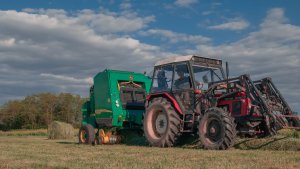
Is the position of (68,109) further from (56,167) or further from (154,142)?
(56,167)

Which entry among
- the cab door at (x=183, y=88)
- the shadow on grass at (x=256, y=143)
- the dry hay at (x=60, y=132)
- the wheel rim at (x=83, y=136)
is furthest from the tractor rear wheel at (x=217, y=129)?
the dry hay at (x=60, y=132)

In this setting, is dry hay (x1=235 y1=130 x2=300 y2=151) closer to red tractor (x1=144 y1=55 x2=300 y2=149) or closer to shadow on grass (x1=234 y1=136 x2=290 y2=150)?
shadow on grass (x1=234 y1=136 x2=290 y2=150)

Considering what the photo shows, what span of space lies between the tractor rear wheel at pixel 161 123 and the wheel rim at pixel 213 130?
1.18 m

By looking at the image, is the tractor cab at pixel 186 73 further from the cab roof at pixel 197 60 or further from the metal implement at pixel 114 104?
the metal implement at pixel 114 104

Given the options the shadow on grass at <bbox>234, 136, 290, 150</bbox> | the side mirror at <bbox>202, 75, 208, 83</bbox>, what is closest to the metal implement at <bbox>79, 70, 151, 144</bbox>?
the side mirror at <bbox>202, 75, 208, 83</bbox>

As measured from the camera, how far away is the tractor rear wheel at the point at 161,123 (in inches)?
441

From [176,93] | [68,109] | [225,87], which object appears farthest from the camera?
[68,109]

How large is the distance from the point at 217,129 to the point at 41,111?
47521 millimetres

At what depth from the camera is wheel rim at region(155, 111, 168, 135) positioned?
11.7 meters

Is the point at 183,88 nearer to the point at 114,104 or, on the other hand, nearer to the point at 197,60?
the point at 197,60

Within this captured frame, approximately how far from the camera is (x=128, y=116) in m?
13.8

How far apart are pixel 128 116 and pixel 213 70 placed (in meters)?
3.54

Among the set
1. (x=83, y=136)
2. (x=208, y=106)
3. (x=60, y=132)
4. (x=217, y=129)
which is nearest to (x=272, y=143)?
(x=217, y=129)

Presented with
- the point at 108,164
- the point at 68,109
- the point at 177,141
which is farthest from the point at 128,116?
the point at 68,109
